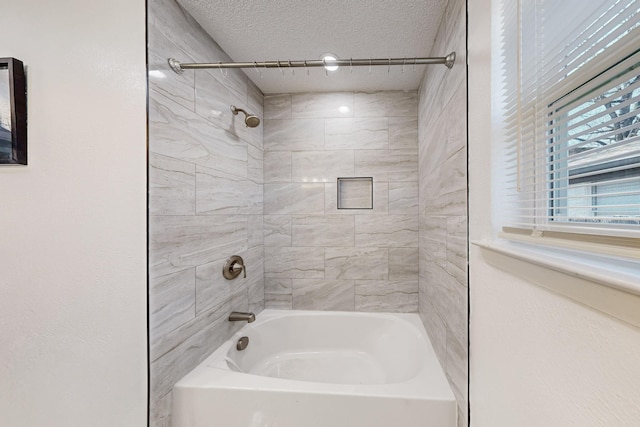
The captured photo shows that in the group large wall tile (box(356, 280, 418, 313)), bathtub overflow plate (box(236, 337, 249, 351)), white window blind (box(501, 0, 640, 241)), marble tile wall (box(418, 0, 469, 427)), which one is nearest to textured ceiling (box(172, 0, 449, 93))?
marble tile wall (box(418, 0, 469, 427))

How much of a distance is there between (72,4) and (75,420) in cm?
176

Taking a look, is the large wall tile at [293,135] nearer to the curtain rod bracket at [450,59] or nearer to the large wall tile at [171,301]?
the curtain rod bracket at [450,59]

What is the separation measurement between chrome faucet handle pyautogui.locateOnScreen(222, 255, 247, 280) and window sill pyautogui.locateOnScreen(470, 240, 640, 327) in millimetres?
1502

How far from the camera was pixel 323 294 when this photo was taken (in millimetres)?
2312

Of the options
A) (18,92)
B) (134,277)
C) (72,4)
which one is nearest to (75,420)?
(134,277)

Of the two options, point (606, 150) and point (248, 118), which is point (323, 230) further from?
point (606, 150)

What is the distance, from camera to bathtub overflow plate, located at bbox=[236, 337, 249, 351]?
5.88 ft

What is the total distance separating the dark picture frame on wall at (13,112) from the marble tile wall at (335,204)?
4.77 feet

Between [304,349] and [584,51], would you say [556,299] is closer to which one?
[584,51]

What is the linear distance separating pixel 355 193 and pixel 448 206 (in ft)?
3.47

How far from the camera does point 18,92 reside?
112 centimetres

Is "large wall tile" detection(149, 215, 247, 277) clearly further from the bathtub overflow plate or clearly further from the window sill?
the window sill

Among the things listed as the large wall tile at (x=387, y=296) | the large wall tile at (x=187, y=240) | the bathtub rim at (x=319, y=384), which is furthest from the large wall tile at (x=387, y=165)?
the bathtub rim at (x=319, y=384)

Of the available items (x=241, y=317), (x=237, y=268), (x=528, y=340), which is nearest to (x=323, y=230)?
(x=237, y=268)
